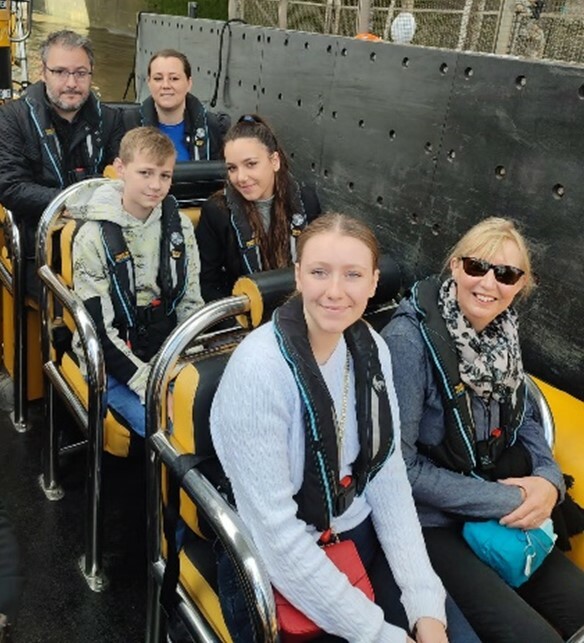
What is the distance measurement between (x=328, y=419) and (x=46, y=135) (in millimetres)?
1850

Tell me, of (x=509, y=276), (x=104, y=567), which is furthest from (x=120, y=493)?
(x=509, y=276)

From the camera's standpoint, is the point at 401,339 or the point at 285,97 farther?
the point at 285,97

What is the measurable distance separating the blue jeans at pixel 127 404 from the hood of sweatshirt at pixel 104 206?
1.58 feet

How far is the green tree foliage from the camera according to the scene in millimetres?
13613

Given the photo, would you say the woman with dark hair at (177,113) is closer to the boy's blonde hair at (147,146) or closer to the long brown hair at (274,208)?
the long brown hair at (274,208)

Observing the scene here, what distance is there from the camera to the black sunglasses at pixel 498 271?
1.57 m

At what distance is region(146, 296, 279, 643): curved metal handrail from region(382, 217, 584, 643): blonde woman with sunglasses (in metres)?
0.45

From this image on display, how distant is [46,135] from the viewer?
2486mm

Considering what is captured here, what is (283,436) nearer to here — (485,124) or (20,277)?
(20,277)

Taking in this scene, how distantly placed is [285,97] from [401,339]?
2.84 m

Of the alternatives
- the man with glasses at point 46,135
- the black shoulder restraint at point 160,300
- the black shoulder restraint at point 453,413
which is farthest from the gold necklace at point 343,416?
the man with glasses at point 46,135

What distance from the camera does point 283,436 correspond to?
120 centimetres

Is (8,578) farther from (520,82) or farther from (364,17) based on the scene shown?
(364,17)

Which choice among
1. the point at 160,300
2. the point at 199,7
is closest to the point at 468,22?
the point at 160,300
